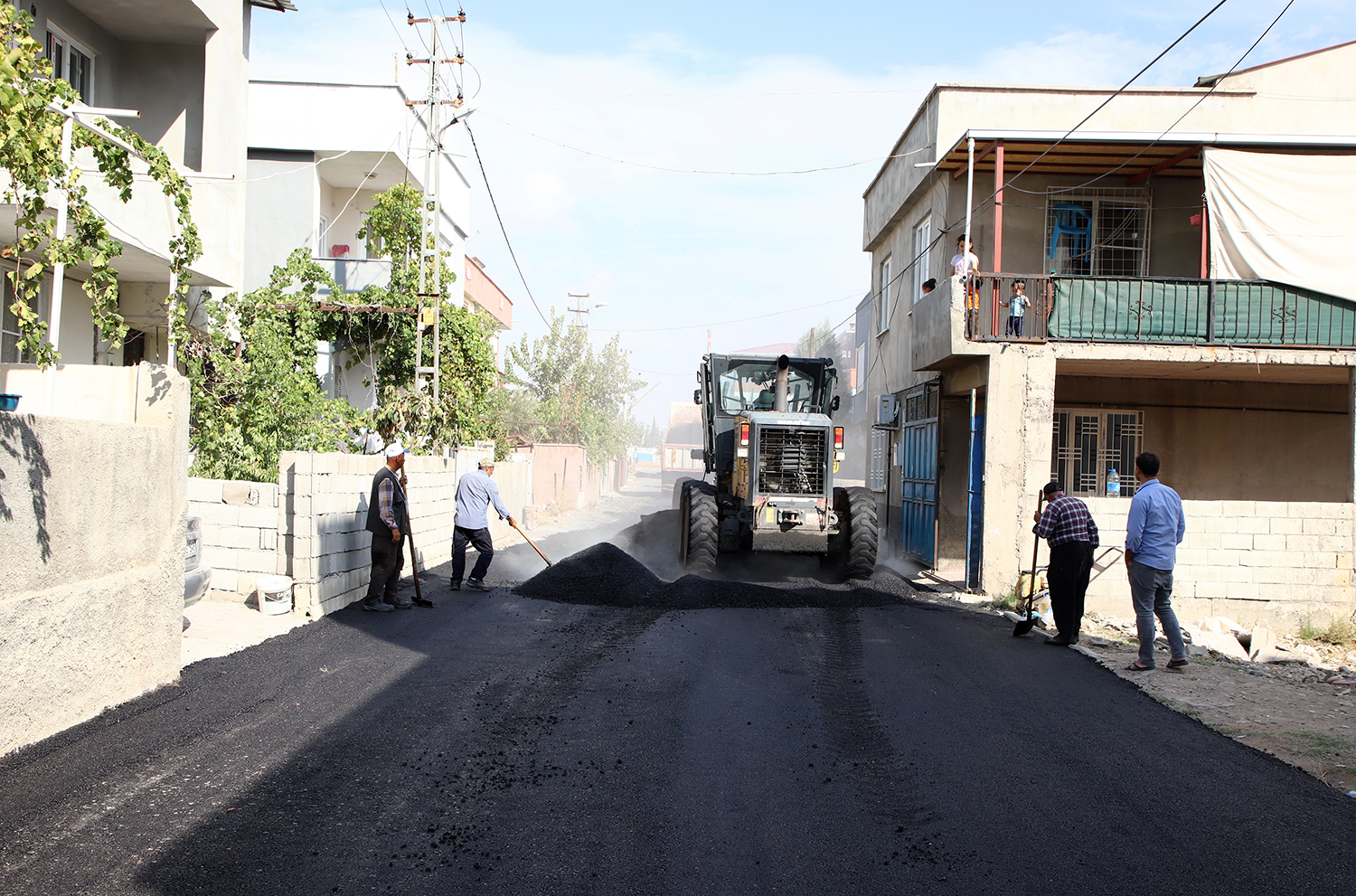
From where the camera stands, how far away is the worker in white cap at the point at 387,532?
9.43 m

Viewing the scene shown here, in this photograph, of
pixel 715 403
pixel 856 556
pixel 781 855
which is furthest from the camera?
pixel 715 403

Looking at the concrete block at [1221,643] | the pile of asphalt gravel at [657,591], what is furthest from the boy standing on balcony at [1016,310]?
the concrete block at [1221,643]

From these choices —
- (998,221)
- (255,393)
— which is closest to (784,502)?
(998,221)

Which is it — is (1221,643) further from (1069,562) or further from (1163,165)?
(1163,165)

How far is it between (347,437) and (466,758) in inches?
442

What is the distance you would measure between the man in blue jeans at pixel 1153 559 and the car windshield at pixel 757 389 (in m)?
6.43

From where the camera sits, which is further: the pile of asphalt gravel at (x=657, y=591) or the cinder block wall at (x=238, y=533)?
the pile of asphalt gravel at (x=657, y=591)

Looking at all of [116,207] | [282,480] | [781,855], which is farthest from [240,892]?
[116,207]

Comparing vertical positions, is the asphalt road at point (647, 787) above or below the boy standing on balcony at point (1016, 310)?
below

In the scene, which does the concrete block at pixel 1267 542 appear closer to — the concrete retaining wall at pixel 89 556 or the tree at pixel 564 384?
the concrete retaining wall at pixel 89 556

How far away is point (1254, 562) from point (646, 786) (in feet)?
33.3

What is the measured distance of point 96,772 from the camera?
177 inches

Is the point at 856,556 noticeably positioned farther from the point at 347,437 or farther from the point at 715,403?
the point at 347,437

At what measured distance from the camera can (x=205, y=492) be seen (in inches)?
361
